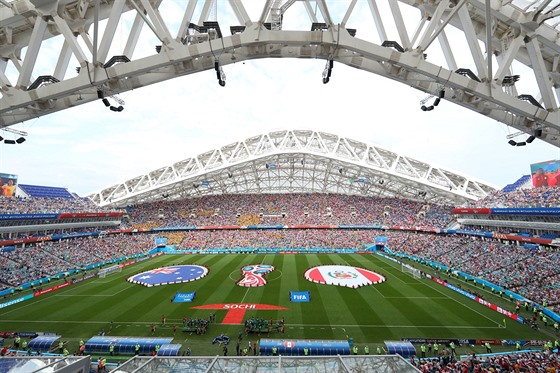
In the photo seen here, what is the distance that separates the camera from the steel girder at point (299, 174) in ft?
176

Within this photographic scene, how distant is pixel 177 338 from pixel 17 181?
167 feet

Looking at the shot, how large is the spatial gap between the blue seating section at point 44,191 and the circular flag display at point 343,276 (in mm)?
52270

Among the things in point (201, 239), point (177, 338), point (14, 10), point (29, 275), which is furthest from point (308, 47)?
point (201, 239)

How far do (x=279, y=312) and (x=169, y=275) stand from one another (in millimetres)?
18544

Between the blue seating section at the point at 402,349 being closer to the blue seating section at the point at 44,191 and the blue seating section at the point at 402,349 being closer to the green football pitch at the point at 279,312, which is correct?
the green football pitch at the point at 279,312

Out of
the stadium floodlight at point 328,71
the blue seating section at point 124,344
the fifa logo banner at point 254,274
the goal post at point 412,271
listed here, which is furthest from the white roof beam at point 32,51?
the goal post at point 412,271

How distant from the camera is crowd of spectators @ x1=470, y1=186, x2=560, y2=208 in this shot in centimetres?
3503

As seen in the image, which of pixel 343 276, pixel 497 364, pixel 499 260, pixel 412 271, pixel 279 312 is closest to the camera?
pixel 497 364

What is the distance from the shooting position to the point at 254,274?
114 feet

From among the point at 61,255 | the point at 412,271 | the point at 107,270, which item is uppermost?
the point at 61,255

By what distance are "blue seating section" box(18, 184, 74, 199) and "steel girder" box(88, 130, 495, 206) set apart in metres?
4.96

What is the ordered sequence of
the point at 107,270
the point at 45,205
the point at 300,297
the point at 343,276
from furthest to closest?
1. the point at 45,205
2. the point at 107,270
3. the point at 343,276
4. the point at 300,297

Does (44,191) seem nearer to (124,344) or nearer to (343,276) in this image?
(124,344)

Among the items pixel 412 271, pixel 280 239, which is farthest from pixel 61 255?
pixel 412 271
